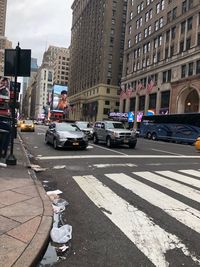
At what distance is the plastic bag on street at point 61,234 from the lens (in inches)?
198

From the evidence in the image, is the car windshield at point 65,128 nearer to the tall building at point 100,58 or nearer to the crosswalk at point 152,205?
the crosswalk at point 152,205

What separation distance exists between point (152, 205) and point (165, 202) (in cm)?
40

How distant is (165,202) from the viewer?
7.39 m

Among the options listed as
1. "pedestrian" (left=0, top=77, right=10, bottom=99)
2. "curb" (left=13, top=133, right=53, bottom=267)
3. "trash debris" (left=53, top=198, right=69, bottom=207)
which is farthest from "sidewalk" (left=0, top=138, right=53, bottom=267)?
"pedestrian" (left=0, top=77, right=10, bottom=99)

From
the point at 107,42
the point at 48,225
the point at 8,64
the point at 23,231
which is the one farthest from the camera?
the point at 107,42

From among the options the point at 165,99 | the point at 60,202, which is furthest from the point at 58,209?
the point at 165,99

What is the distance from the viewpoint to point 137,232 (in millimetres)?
5480

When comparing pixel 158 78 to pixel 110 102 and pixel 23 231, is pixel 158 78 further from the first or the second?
pixel 23 231

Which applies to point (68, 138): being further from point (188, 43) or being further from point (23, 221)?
point (188, 43)

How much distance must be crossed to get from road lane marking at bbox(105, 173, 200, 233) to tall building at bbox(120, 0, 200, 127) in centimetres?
4786

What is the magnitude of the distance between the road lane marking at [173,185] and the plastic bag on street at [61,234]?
3.33 meters

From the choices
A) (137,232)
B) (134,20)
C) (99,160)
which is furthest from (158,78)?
(137,232)

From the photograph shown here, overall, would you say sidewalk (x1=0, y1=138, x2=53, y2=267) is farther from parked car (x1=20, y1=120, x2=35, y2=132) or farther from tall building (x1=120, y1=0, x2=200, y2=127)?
tall building (x1=120, y1=0, x2=200, y2=127)

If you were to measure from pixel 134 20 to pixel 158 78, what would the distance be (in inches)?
908
